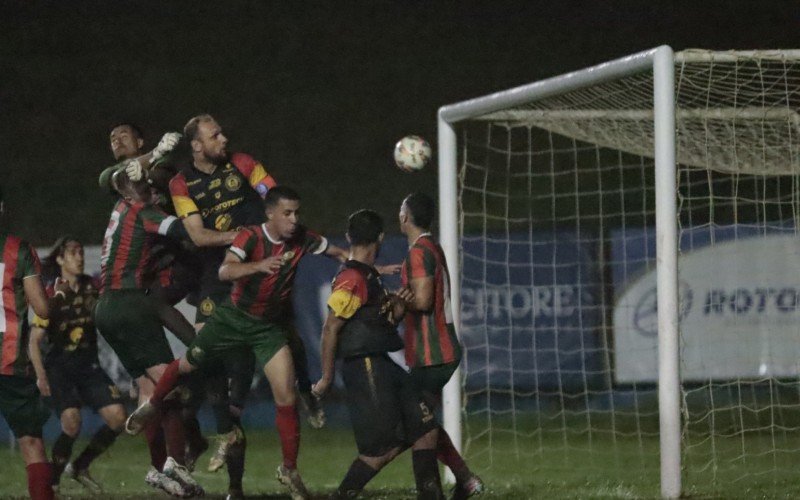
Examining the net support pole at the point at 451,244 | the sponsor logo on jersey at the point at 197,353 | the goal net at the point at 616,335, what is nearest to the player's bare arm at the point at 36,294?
the sponsor logo on jersey at the point at 197,353

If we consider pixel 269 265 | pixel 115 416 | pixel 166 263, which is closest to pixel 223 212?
pixel 166 263

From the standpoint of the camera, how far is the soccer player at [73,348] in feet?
29.0

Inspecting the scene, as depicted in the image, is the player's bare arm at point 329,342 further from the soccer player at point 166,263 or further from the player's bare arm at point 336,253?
the soccer player at point 166,263

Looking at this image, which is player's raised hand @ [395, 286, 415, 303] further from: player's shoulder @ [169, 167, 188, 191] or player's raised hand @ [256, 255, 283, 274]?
player's shoulder @ [169, 167, 188, 191]

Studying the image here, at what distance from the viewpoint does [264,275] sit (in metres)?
6.76

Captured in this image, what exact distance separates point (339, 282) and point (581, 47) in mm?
12370

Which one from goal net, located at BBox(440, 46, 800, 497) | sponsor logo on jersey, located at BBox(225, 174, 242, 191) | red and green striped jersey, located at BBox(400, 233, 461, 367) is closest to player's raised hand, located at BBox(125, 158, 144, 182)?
sponsor logo on jersey, located at BBox(225, 174, 242, 191)

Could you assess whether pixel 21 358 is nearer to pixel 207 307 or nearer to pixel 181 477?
pixel 181 477

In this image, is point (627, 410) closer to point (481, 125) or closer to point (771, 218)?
point (771, 218)

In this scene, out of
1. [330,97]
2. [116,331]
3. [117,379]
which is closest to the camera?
[116,331]

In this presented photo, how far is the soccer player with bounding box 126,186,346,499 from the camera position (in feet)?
21.7

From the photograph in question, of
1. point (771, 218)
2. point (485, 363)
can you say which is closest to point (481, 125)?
point (771, 218)

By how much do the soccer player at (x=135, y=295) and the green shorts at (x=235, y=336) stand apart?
587 mm

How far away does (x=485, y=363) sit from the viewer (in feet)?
40.8
